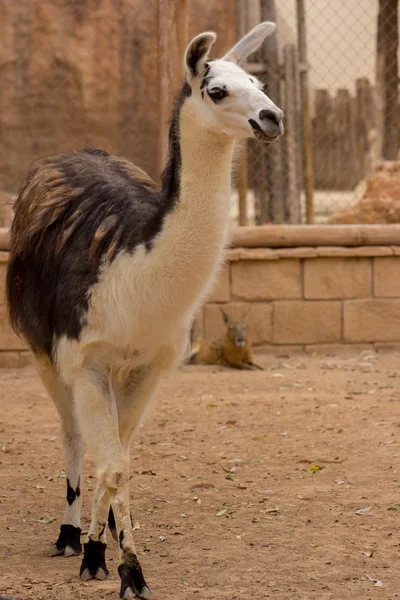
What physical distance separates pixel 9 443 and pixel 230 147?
2.94 metres

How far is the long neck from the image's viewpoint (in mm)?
3594

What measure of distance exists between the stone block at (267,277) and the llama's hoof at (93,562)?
481cm

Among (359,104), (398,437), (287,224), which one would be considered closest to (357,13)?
(287,224)

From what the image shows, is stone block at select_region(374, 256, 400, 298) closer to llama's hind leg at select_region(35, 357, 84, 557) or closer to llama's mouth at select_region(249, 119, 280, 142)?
llama's hind leg at select_region(35, 357, 84, 557)

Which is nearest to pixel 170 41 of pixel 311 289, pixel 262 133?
pixel 311 289

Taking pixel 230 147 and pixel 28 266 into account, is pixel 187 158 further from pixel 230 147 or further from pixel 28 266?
pixel 28 266

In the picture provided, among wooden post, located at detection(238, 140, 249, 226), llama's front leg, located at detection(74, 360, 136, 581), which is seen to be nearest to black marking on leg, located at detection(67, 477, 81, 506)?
llama's front leg, located at detection(74, 360, 136, 581)

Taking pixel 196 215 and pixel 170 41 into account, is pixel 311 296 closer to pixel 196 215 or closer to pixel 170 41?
pixel 170 41

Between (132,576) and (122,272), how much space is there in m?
1.08

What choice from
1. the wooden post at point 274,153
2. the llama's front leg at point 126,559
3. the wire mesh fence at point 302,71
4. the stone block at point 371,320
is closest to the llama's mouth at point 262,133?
the llama's front leg at point 126,559

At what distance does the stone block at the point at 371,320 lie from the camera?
8672 mm

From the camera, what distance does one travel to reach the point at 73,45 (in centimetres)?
1070

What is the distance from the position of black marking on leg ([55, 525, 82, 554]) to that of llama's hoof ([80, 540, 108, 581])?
14.8 inches

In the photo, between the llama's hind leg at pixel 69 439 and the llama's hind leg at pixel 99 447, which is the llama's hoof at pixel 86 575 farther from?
the llama's hind leg at pixel 69 439
